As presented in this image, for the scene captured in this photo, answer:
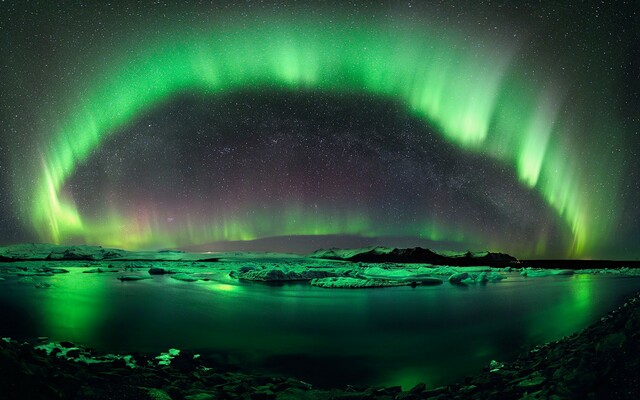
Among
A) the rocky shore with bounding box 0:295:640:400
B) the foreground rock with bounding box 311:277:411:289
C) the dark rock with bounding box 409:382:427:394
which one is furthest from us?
the foreground rock with bounding box 311:277:411:289

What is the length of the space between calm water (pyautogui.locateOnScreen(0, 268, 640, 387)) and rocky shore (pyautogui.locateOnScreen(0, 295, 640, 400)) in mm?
778

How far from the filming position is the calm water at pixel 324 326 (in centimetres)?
661

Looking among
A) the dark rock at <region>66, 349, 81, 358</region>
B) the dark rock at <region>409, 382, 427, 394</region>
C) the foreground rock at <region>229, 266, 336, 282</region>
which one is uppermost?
the dark rock at <region>66, 349, 81, 358</region>

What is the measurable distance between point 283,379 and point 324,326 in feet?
13.2

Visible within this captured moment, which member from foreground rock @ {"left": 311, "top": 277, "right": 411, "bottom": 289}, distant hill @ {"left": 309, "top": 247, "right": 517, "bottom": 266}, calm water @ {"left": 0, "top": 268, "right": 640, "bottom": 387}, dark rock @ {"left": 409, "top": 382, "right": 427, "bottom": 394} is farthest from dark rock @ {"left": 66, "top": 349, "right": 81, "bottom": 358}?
distant hill @ {"left": 309, "top": 247, "right": 517, "bottom": 266}

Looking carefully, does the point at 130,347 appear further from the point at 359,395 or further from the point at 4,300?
the point at 4,300

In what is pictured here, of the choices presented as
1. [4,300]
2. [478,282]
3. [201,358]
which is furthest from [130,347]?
[478,282]

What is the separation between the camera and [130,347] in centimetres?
719

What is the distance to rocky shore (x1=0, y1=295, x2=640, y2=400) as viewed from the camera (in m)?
4.06

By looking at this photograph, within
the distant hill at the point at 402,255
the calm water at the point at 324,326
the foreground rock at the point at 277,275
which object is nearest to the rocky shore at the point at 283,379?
the calm water at the point at 324,326

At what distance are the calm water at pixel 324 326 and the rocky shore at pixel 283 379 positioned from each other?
78 cm

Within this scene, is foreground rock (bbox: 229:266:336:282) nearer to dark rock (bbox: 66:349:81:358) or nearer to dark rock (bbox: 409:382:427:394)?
dark rock (bbox: 66:349:81:358)

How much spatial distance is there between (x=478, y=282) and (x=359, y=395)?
68.4 ft

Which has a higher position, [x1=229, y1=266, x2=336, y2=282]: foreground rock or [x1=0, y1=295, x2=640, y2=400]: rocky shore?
[x1=0, y1=295, x2=640, y2=400]: rocky shore
